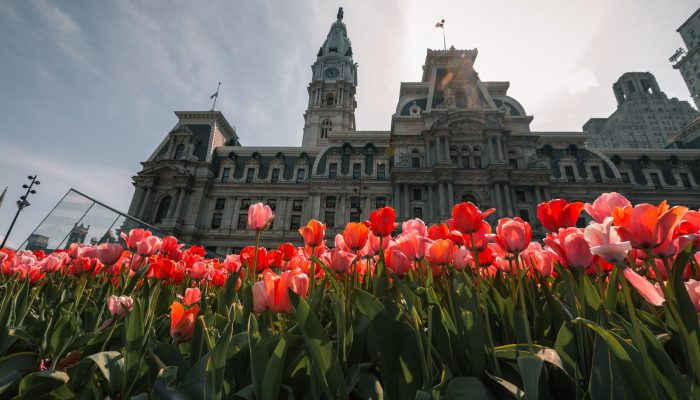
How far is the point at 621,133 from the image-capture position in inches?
3334

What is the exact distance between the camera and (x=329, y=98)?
53.8 meters

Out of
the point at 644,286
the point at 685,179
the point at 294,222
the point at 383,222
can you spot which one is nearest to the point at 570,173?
the point at 685,179

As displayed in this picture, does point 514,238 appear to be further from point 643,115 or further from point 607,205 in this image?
point 643,115

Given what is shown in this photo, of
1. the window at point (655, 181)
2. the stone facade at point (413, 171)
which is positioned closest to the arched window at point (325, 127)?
the stone facade at point (413, 171)

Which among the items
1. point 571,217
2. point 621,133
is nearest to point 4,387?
point 571,217

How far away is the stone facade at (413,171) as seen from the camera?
25.6 meters

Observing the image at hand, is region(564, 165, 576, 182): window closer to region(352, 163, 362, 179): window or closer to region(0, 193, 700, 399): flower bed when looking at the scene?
region(352, 163, 362, 179): window

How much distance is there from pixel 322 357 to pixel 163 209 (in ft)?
109

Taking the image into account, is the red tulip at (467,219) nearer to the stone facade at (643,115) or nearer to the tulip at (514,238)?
→ the tulip at (514,238)

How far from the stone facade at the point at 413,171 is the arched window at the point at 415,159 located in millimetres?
96

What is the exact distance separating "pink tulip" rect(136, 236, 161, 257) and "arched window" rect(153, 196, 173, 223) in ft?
98.3

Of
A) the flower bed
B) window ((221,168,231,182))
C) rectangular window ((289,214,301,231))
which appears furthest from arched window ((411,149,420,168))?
the flower bed

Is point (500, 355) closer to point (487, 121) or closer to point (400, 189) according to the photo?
point (400, 189)

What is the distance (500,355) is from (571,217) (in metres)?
0.81
